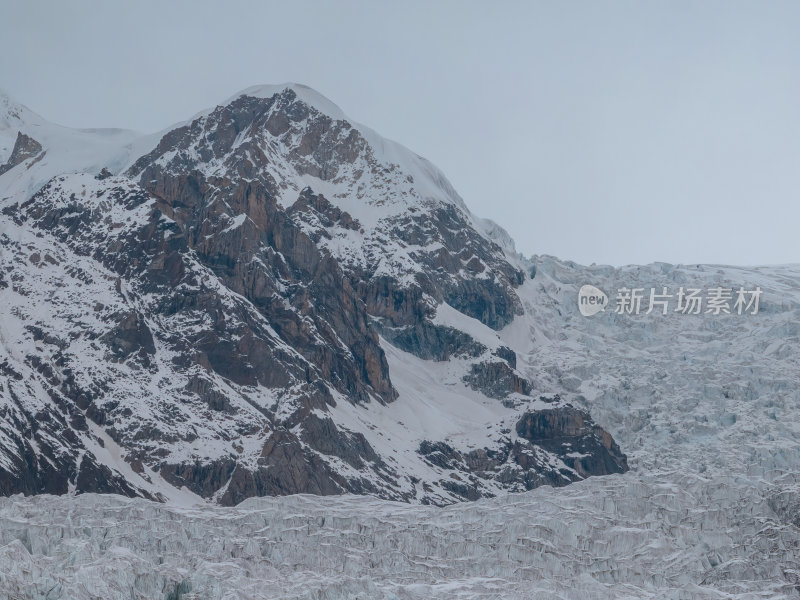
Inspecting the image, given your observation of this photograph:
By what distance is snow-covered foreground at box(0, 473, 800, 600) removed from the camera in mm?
141125

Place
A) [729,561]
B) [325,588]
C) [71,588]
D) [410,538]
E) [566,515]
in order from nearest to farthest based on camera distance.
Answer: [71,588] → [325,588] → [729,561] → [410,538] → [566,515]

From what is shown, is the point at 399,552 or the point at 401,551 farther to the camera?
the point at 401,551

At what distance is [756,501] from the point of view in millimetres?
191500

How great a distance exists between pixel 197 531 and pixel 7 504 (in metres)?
23.6

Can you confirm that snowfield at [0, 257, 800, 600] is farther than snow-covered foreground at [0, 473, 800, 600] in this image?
Yes

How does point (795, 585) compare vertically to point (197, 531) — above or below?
above

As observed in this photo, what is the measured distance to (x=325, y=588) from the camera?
145500mm

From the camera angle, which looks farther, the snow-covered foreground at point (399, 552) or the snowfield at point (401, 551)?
the snowfield at point (401, 551)

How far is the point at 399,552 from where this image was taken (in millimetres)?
175875

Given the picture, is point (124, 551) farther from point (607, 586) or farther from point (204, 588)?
point (607, 586)

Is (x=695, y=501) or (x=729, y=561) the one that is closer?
(x=729, y=561)

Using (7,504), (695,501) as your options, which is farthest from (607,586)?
(7,504)

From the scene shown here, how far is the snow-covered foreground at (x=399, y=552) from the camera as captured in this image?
141125 mm

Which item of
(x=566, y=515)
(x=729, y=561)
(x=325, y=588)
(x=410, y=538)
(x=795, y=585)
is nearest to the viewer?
(x=325, y=588)
